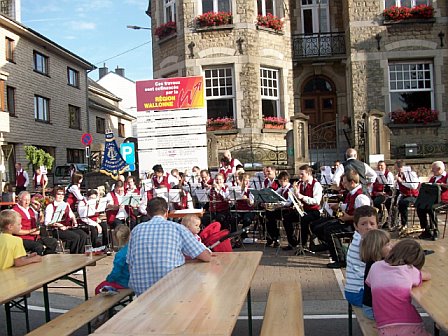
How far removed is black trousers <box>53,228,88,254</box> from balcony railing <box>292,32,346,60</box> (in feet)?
48.7

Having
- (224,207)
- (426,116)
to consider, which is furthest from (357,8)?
(224,207)

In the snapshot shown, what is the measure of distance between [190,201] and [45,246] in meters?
3.80

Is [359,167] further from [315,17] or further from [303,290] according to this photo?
[315,17]

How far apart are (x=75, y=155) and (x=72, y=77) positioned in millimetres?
5477

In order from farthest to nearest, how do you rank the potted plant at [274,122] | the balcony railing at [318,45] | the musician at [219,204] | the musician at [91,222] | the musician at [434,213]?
the balcony railing at [318,45]
the potted plant at [274,122]
the musician at [219,204]
the musician at [91,222]
the musician at [434,213]

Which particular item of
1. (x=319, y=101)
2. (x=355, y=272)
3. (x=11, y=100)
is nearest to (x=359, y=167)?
(x=355, y=272)

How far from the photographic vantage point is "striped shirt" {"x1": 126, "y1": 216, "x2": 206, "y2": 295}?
531cm

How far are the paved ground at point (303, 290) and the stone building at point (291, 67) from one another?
35.3 feet

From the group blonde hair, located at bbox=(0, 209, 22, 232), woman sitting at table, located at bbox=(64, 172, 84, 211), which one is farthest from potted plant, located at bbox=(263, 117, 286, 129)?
blonde hair, located at bbox=(0, 209, 22, 232)

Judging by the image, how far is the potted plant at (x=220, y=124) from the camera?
21.3 metres

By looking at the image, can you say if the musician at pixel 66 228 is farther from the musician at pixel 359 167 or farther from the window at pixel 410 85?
the window at pixel 410 85

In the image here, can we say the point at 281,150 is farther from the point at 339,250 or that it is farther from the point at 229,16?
the point at 339,250

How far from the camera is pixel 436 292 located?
4.26 m

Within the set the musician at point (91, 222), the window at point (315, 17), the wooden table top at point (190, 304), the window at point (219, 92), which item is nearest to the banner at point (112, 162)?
the window at point (219, 92)
